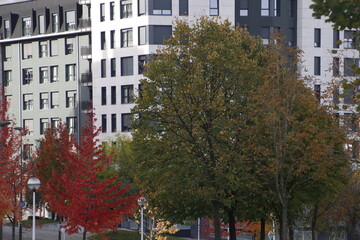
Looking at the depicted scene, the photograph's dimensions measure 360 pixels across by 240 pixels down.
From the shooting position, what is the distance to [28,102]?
9394 cm

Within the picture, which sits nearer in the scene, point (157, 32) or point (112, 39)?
point (157, 32)

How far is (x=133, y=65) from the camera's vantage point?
273ft

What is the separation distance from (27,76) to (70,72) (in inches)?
242

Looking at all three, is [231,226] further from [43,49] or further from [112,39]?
[43,49]

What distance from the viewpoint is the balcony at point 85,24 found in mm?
86719

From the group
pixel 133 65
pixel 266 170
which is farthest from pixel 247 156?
pixel 133 65

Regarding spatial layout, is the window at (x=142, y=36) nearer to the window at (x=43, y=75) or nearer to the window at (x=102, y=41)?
the window at (x=102, y=41)

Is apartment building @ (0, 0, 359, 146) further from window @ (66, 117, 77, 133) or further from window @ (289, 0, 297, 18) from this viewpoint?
window @ (66, 117, 77, 133)

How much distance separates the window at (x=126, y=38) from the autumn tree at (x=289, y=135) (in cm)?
4351

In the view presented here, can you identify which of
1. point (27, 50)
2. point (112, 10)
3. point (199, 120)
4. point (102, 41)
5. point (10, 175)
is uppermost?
point (112, 10)

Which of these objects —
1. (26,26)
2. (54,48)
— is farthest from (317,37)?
(26,26)

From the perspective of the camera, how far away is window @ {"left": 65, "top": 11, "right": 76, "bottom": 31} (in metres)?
89.3

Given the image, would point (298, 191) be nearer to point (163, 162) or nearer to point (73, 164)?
point (163, 162)

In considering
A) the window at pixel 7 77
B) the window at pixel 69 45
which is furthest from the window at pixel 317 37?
the window at pixel 7 77
